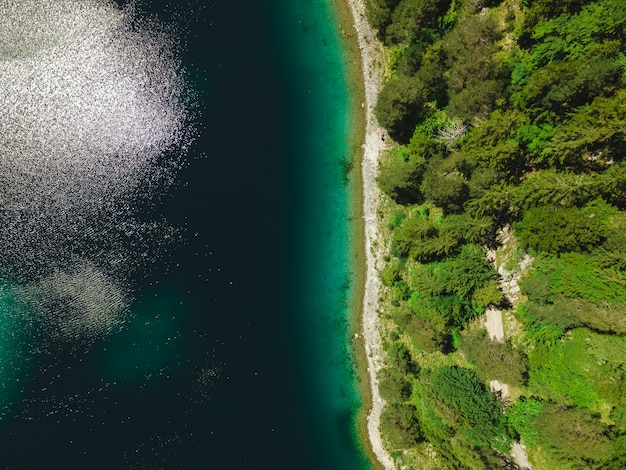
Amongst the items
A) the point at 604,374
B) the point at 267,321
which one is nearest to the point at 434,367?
the point at 604,374

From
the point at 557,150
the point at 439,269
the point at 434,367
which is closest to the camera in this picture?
the point at 557,150

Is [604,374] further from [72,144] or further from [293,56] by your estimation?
[72,144]

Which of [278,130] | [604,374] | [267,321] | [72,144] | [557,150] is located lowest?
[604,374]

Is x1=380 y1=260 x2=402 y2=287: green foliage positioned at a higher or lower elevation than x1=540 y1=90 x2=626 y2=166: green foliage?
lower

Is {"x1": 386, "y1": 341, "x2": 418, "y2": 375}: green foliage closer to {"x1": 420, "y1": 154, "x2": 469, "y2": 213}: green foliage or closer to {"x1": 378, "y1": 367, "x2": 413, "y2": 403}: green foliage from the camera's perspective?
{"x1": 378, "y1": 367, "x2": 413, "y2": 403}: green foliage

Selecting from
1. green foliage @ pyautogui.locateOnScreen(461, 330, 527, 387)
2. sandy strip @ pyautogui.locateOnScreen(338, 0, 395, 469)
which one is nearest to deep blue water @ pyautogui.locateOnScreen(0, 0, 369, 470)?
sandy strip @ pyautogui.locateOnScreen(338, 0, 395, 469)

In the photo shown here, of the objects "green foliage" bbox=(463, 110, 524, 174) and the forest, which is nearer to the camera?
the forest


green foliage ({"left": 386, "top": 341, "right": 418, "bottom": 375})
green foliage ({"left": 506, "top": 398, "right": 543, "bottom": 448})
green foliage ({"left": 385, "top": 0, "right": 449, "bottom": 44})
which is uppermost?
green foliage ({"left": 385, "top": 0, "right": 449, "bottom": 44})

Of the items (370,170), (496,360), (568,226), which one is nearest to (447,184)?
(370,170)
